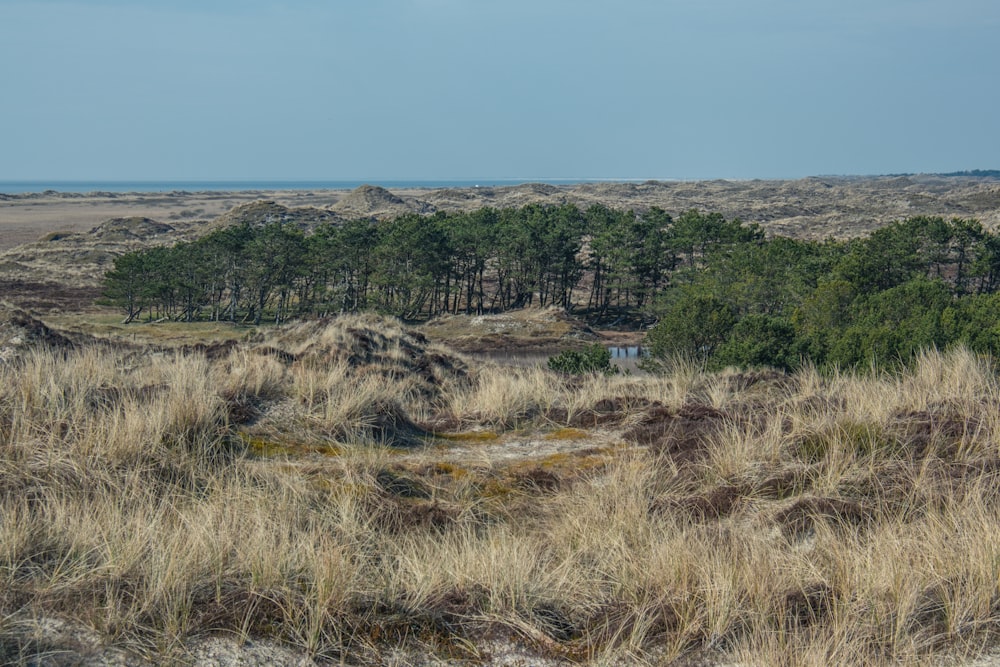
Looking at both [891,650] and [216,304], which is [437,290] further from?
[891,650]

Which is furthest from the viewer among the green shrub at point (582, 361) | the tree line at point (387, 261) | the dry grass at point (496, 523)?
the tree line at point (387, 261)

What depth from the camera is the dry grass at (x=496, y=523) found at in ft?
12.5

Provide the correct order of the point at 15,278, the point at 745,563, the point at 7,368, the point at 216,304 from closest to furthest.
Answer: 1. the point at 745,563
2. the point at 7,368
3. the point at 216,304
4. the point at 15,278

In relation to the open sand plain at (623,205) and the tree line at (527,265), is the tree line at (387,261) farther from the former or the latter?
the open sand plain at (623,205)

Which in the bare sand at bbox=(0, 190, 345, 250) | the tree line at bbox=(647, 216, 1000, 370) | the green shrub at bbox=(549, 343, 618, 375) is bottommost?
the green shrub at bbox=(549, 343, 618, 375)

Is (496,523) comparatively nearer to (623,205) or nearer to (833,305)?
(833,305)

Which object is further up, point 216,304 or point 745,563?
point 745,563

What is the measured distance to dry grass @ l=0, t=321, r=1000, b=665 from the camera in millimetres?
3811

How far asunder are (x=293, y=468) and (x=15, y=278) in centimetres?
7422

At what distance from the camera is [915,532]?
487 cm

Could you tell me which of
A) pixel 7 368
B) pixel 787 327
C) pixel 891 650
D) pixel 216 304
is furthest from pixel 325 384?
pixel 216 304

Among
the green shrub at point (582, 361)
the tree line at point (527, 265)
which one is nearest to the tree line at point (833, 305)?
the tree line at point (527, 265)

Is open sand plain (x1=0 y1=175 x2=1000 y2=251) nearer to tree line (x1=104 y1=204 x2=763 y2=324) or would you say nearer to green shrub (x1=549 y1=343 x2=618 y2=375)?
tree line (x1=104 y1=204 x2=763 y2=324)

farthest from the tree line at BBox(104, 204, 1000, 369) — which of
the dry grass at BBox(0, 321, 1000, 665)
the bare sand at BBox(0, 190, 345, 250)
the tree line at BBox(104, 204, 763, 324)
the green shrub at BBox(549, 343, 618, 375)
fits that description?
the bare sand at BBox(0, 190, 345, 250)
